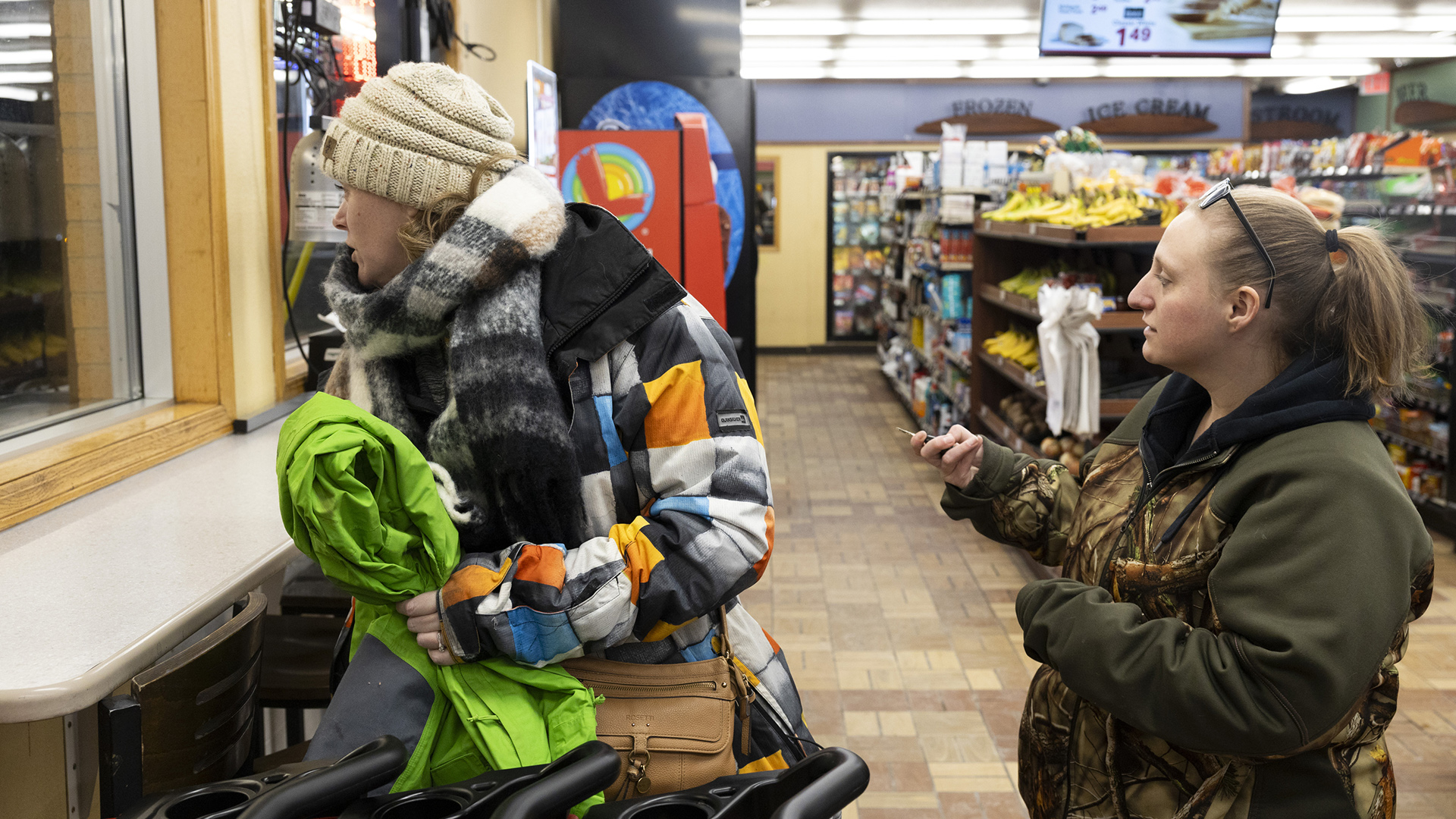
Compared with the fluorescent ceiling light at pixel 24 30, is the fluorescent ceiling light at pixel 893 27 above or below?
above

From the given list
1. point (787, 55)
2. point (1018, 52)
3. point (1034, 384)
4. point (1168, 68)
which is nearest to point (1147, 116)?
point (1168, 68)

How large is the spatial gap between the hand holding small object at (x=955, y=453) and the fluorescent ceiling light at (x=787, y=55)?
1027 centimetres

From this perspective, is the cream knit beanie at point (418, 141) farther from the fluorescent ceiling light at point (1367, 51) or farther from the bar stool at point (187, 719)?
the fluorescent ceiling light at point (1367, 51)

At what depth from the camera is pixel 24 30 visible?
227cm

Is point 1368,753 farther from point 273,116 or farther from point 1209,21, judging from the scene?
point 1209,21

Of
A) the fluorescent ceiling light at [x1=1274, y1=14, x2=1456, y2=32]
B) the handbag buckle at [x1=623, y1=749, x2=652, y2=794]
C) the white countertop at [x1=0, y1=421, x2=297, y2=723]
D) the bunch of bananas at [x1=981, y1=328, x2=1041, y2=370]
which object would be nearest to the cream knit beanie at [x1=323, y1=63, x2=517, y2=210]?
the white countertop at [x1=0, y1=421, x2=297, y2=723]

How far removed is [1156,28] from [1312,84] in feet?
28.7

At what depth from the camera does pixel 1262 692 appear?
1269 millimetres

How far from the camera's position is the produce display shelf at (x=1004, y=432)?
5.41 metres

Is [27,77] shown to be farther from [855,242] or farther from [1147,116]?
[1147,116]

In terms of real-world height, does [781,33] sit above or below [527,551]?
above

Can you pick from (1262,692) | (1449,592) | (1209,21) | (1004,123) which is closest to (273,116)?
(1262,692)

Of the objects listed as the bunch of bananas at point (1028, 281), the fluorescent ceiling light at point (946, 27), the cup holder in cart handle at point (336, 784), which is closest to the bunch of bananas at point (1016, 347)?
the bunch of bananas at point (1028, 281)

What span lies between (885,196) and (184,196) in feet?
32.9
